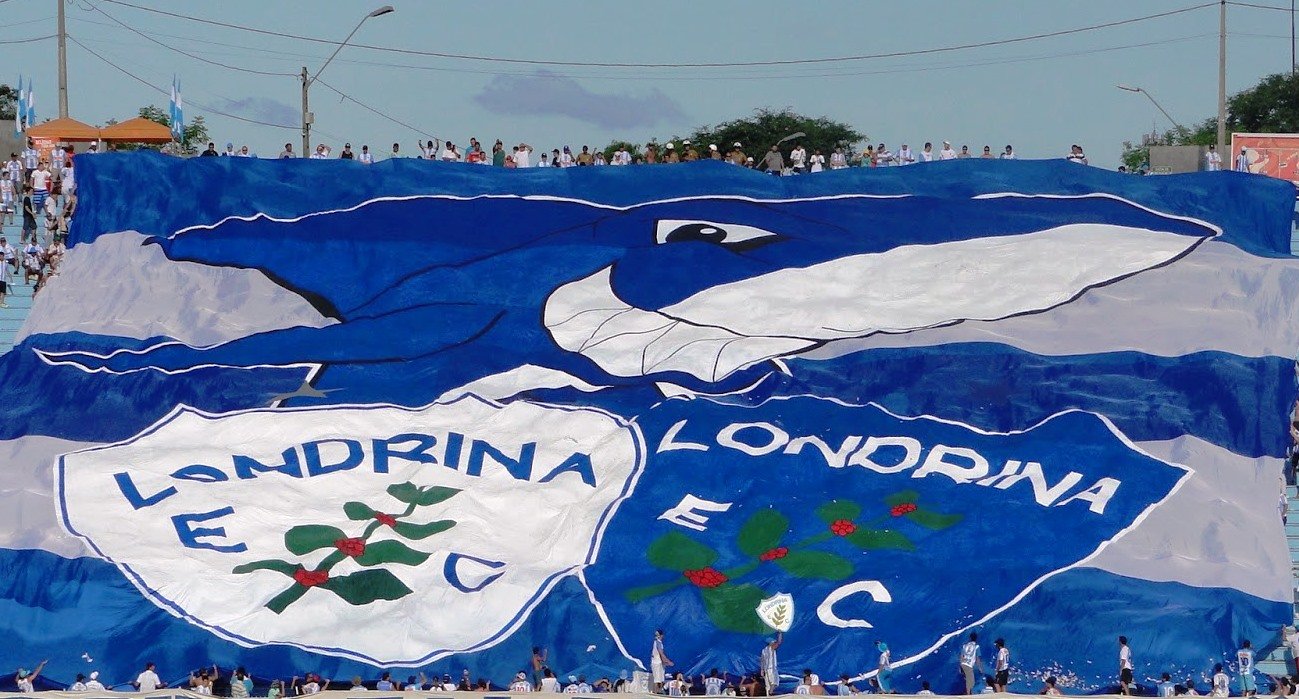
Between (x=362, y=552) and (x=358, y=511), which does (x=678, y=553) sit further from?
(x=358, y=511)

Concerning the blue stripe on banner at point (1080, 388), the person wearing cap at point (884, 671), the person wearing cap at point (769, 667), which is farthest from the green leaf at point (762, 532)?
the blue stripe on banner at point (1080, 388)

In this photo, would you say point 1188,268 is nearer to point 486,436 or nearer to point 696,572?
point 696,572

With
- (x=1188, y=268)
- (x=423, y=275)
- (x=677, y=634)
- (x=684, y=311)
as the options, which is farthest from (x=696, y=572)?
(x=1188, y=268)

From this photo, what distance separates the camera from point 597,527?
23.0 meters

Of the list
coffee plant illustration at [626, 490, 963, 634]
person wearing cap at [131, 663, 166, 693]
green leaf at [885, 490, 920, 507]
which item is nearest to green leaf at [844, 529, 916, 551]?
coffee plant illustration at [626, 490, 963, 634]

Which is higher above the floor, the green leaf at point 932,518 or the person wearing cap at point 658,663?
the green leaf at point 932,518

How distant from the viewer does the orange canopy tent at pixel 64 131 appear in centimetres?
3531

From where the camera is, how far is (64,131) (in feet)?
117

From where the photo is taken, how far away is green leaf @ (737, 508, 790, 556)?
74.5ft

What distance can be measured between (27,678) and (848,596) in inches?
411

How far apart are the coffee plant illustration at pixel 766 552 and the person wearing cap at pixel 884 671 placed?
4.03ft

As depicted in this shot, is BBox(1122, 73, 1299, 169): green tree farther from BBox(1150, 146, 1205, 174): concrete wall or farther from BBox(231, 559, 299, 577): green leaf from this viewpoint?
BBox(231, 559, 299, 577): green leaf

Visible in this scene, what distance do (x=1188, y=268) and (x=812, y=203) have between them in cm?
574

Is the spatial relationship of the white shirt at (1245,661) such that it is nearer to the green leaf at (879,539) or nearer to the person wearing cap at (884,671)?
the green leaf at (879,539)
